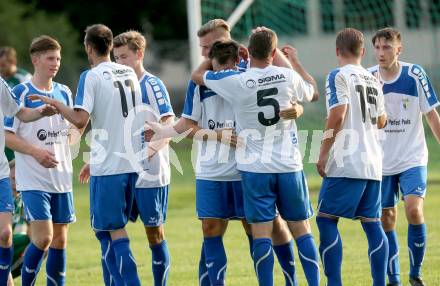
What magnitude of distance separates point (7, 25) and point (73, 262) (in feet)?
94.3

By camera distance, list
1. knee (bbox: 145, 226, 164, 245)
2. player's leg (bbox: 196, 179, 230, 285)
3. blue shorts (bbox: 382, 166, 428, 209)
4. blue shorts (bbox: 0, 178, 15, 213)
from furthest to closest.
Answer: blue shorts (bbox: 382, 166, 428, 209) → knee (bbox: 145, 226, 164, 245) → player's leg (bbox: 196, 179, 230, 285) → blue shorts (bbox: 0, 178, 15, 213)

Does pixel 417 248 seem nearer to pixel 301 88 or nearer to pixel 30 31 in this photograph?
pixel 301 88

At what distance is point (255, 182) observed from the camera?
862cm

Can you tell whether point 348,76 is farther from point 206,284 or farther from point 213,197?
point 206,284

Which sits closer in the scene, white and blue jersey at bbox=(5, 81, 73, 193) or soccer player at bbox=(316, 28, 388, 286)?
soccer player at bbox=(316, 28, 388, 286)

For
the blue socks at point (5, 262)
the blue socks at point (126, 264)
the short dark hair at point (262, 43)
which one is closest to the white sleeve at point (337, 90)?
the short dark hair at point (262, 43)

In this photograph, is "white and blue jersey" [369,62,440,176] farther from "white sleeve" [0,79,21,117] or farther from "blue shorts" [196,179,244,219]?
"white sleeve" [0,79,21,117]

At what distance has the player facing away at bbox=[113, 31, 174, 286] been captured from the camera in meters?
9.18

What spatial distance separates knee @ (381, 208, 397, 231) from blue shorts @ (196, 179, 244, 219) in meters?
1.74

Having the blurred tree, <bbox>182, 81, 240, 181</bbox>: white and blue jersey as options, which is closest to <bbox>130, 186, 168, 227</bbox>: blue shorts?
<bbox>182, 81, 240, 181</bbox>: white and blue jersey

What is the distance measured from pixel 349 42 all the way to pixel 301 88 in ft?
1.87

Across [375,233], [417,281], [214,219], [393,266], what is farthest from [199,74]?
[417,281]

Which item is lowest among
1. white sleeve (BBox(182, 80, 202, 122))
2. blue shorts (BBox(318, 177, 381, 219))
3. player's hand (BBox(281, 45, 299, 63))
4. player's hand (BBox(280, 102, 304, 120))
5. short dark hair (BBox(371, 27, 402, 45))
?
blue shorts (BBox(318, 177, 381, 219))

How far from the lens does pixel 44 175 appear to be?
Answer: 9.47m
